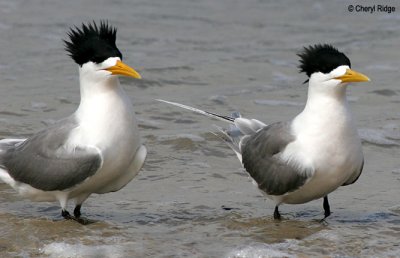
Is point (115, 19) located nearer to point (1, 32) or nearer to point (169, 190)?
point (1, 32)

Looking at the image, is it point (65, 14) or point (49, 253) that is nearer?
point (49, 253)

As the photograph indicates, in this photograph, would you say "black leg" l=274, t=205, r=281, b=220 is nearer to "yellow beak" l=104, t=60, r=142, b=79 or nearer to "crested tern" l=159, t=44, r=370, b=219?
"crested tern" l=159, t=44, r=370, b=219

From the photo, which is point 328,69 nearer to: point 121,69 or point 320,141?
point 320,141

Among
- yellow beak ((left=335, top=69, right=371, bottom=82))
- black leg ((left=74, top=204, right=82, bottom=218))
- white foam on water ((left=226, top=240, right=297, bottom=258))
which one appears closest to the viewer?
white foam on water ((left=226, top=240, right=297, bottom=258))

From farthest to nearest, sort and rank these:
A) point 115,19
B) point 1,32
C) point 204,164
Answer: point 115,19
point 1,32
point 204,164

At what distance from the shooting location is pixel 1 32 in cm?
1230

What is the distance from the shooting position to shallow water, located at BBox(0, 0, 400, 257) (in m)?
6.10

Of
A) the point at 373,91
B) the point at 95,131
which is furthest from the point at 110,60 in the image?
the point at 373,91

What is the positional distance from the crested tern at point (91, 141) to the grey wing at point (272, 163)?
34.1 inches

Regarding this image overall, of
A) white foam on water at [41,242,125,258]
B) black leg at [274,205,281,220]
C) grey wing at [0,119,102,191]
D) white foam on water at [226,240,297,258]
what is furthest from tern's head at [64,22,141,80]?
black leg at [274,205,281,220]

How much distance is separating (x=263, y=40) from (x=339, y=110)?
649cm

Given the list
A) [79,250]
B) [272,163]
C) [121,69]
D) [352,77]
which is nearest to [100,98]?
[121,69]

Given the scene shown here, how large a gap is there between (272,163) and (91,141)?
1.27m

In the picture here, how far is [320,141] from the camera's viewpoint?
6090mm
